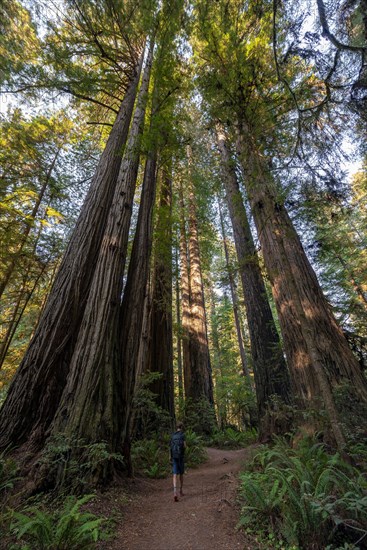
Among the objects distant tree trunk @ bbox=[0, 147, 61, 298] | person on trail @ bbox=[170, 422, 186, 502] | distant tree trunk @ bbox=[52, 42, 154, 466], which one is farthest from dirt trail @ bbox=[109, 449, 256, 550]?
distant tree trunk @ bbox=[0, 147, 61, 298]

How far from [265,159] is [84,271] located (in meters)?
4.19

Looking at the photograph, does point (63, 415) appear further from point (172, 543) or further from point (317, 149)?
point (317, 149)

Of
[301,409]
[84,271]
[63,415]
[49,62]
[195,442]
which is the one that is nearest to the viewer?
[63,415]

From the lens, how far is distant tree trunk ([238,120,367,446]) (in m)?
3.81

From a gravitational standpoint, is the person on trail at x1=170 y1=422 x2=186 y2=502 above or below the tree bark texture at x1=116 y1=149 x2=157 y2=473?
below

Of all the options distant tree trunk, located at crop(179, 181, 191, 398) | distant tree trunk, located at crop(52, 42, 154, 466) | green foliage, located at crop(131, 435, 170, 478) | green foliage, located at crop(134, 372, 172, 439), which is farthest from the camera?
distant tree trunk, located at crop(179, 181, 191, 398)

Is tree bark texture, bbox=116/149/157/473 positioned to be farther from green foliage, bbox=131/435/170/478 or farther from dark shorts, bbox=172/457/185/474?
green foliage, bbox=131/435/170/478

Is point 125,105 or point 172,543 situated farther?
point 125,105

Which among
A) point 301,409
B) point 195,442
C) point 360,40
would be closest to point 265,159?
point 360,40

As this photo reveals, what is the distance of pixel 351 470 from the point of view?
2.62 metres

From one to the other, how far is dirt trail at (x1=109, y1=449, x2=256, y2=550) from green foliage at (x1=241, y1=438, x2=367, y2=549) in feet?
0.84

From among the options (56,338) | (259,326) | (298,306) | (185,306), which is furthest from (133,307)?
(185,306)

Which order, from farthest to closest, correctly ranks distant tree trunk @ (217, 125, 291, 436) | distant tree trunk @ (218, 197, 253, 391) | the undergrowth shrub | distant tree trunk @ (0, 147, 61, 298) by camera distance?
1. distant tree trunk @ (0, 147, 61, 298)
2. distant tree trunk @ (218, 197, 253, 391)
3. distant tree trunk @ (217, 125, 291, 436)
4. the undergrowth shrub

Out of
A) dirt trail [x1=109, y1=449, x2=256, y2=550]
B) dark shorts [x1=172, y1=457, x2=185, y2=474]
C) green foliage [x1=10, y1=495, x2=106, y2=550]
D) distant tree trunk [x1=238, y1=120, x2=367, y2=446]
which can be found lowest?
dirt trail [x1=109, y1=449, x2=256, y2=550]
